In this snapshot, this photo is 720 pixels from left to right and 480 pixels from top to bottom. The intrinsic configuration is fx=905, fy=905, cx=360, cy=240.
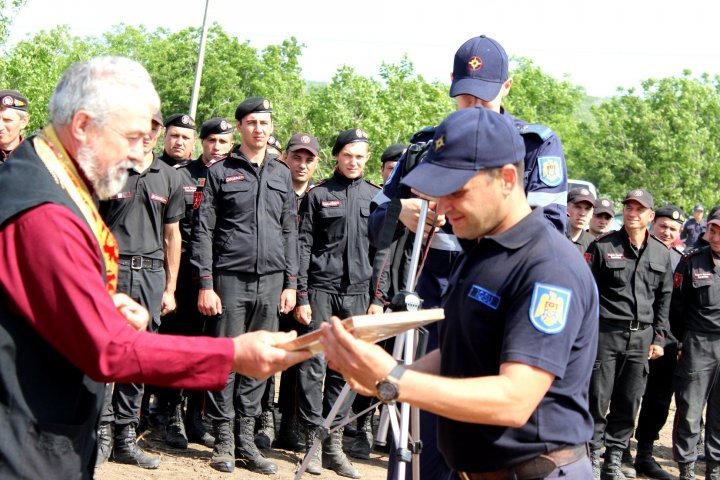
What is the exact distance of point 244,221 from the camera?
296 inches

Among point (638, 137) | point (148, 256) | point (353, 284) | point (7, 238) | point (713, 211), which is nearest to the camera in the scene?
point (7, 238)

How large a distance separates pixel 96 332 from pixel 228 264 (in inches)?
186

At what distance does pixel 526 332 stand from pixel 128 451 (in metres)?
5.22

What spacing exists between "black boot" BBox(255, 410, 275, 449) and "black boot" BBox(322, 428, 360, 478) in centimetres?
69

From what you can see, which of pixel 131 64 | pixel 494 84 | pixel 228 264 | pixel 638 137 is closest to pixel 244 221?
pixel 228 264

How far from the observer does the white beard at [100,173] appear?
9.79 feet

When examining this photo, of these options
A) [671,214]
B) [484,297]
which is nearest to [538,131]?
[484,297]

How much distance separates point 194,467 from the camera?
23.9 ft

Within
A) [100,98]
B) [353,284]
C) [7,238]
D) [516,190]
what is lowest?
[353,284]

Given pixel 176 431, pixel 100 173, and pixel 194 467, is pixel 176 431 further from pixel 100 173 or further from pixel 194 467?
pixel 100 173

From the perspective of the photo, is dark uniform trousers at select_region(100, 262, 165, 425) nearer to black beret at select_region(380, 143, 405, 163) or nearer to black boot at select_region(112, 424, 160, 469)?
black boot at select_region(112, 424, 160, 469)

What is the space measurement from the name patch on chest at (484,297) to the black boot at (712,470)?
265 inches

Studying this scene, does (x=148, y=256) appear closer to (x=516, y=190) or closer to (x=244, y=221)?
(x=244, y=221)

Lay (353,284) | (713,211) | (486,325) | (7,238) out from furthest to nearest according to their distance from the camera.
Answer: (713,211) < (353,284) < (486,325) < (7,238)
